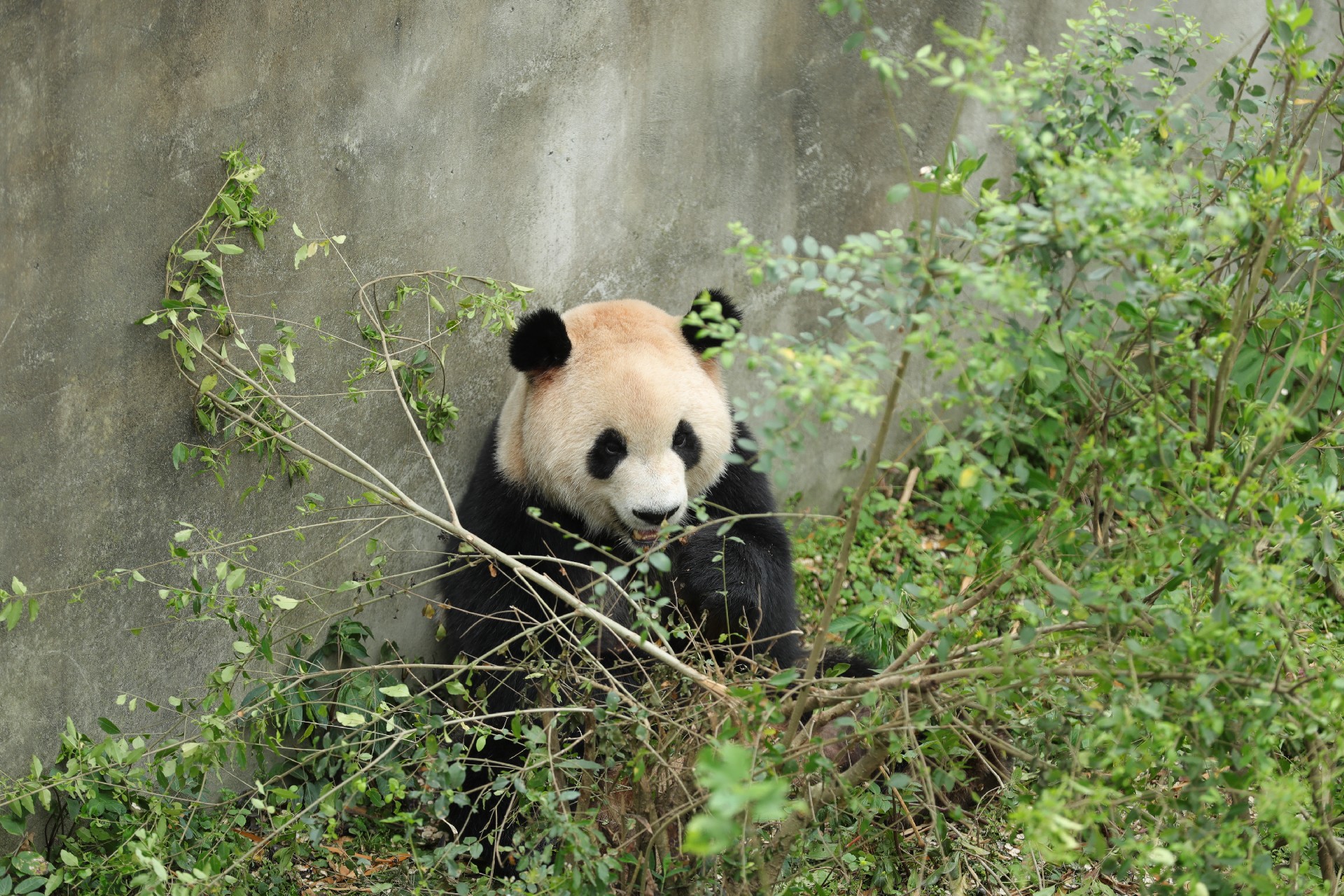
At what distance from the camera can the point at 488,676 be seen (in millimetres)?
3557

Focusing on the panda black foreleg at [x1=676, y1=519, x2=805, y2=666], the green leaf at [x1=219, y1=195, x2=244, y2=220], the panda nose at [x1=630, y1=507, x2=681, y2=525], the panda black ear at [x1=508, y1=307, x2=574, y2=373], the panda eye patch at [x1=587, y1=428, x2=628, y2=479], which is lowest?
the panda black foreleg at [x1=676, y1=519, x2=805, y2=666]

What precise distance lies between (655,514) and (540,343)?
0.65m

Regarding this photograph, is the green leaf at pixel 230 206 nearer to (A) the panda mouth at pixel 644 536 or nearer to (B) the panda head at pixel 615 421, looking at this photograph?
(B) the panda head at pixel 615 421

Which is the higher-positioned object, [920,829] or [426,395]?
[426,395]

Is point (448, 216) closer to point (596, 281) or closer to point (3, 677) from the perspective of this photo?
point (596, 281)

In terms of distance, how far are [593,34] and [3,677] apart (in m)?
2.79

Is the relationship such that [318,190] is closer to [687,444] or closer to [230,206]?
[230,206]

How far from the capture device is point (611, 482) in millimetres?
3475

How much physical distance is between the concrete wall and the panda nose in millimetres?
991

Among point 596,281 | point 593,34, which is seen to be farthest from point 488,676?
point 593,34

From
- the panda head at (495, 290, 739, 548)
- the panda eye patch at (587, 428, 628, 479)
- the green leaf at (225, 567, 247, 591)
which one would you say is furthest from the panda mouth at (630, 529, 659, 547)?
the green leaf at (225, 567, 247, 591)

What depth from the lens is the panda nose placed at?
3.34m

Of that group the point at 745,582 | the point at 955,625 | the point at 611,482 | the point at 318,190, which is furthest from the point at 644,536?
the point at 318,190

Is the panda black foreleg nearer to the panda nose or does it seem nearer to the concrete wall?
the panda nose
